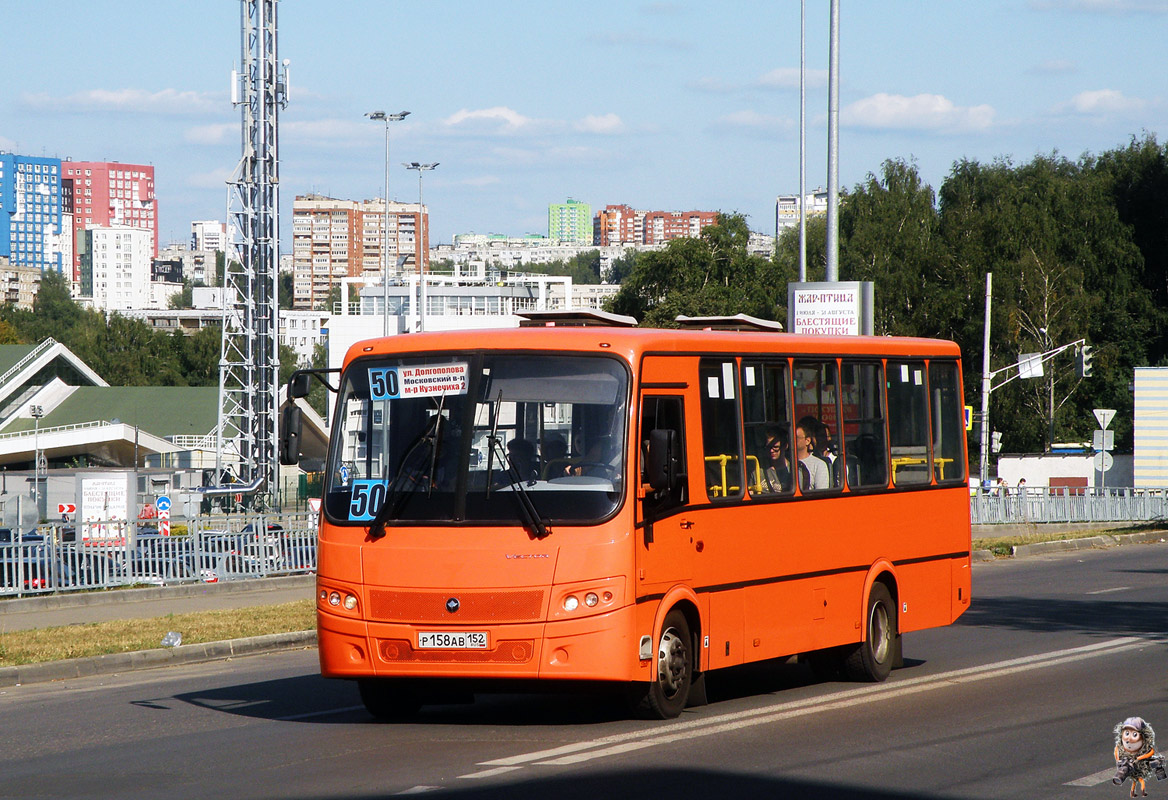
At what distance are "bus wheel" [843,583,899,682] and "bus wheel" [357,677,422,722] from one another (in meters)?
3.72

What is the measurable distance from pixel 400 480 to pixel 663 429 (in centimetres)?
171

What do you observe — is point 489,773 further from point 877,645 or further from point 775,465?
point 877,645

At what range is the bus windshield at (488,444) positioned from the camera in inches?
375

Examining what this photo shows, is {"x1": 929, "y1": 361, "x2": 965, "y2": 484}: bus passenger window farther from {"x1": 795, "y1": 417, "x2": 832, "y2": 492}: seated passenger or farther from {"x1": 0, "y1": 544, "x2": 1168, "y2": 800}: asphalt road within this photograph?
{"x1": 795, "y1": 417, "x2": 832, "y2": 492}: seated passenger

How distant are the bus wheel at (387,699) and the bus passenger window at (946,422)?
536cm

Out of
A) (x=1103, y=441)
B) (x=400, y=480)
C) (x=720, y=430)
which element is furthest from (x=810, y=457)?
(x=1103, y=441)

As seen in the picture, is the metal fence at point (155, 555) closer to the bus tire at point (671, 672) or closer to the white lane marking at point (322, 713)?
the white lane marking at point (322, 713)

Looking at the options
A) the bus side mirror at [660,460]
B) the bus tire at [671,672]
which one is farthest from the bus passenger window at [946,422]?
the bus side mirror at [660,460]

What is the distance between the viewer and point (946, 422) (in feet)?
45.0

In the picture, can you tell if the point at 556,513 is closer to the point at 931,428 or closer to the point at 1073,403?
the point at 931,428

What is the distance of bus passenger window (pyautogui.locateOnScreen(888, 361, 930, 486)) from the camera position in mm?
12789

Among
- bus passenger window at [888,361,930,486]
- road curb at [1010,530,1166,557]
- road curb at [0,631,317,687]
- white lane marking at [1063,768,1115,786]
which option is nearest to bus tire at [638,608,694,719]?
white lane marking at [1063,768,1115,786]

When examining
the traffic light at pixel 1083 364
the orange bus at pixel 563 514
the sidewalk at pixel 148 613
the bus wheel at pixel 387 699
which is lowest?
the sidewalk at pixel 148 613

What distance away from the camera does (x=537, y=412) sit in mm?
9664
